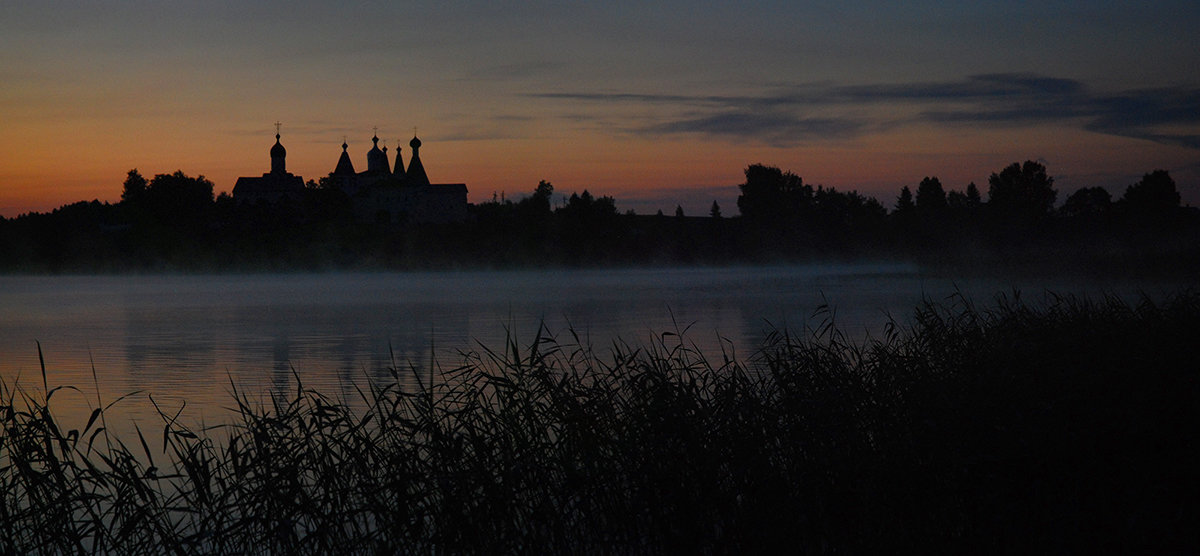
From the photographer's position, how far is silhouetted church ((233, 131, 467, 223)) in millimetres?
113188

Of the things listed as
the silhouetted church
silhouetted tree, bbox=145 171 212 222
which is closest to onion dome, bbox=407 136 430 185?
the silhouetted church

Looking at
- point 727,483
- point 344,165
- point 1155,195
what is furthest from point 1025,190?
point 727,483

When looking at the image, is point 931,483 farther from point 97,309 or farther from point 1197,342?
point 97,309

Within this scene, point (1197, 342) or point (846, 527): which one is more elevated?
point (1197, 342)

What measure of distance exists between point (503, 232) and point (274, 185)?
1037 inches

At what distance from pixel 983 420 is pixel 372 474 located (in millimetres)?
3631

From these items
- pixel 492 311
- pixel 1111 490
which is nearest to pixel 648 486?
pixel 1111 490

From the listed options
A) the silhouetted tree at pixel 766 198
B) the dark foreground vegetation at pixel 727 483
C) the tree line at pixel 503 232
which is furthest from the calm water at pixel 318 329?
the silhouetted tree at pixel 766 198

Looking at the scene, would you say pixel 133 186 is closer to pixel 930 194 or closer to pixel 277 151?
pixel 277 151

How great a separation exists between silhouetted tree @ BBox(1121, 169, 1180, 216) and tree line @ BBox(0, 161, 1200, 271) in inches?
5.4

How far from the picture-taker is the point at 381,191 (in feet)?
377

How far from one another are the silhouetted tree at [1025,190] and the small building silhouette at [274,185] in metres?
74.4

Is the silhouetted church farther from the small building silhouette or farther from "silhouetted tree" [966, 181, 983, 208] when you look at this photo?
"silhouetted tree" [966, 181, 983, 208]

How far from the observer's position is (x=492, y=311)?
122 feet
